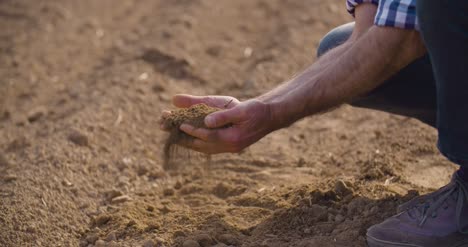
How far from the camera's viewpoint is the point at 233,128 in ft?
8.41

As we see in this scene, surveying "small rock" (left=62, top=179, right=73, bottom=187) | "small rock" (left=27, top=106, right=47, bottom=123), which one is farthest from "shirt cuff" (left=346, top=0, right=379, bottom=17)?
"small rock" (left=27, top=106, right=47, bottom=123)

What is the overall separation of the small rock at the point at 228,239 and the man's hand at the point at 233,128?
1.04 feet

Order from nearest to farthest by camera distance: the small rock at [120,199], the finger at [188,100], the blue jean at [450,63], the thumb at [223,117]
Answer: the blue jean at [450,63] < the thumb at [223,117] < the finger at [188,100] < the small rock at [120,199]

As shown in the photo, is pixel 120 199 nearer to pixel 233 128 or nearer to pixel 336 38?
pixel 233 128

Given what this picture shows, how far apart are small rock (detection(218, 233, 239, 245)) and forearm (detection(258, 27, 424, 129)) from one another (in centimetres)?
43

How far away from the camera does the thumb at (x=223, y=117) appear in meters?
2.52

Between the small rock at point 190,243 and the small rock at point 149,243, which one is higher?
the small rock at point 190,243

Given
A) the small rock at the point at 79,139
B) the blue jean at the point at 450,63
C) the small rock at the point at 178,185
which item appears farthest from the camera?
the small rock at the point at 79,139

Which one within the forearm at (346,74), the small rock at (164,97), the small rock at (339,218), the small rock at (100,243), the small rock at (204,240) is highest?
the forearm at (346,74)

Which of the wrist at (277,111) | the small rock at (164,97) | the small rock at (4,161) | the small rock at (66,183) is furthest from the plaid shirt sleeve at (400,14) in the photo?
the small rock at (164,97)

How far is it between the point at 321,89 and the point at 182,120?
0.49m

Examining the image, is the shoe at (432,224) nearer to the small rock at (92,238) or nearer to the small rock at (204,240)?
the small rock at (204,240)

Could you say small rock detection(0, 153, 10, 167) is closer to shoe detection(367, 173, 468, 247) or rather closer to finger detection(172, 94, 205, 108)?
finger detection(172, 94, 205, 108)

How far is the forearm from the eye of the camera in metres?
2.49
